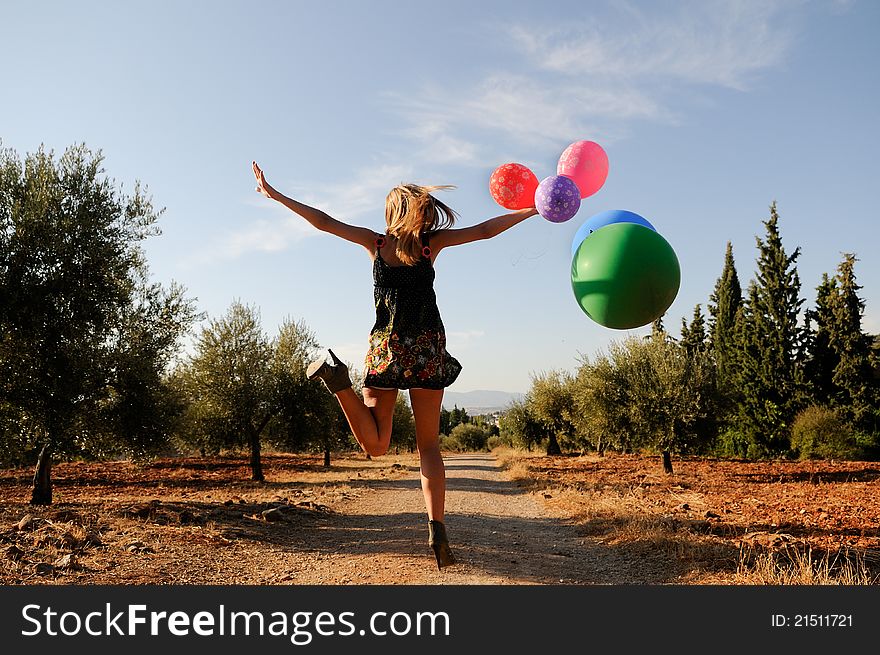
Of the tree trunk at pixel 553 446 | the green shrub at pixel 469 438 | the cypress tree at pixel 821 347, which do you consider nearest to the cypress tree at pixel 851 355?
the cypress tree at pixel 821 347

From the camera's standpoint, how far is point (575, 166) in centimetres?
545

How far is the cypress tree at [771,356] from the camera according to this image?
107 ft

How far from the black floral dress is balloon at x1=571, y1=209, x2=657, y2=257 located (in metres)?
2.00

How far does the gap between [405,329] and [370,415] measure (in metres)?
0.61

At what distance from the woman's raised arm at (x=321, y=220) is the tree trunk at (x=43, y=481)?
10.3 meters

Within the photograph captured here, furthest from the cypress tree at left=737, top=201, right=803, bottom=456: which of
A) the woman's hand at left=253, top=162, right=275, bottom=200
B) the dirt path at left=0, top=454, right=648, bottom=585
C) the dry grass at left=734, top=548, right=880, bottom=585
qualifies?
the woman's hand at left=253, top=162, right=275, bottom=200

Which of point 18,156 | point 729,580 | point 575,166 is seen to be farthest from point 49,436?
point 729,580

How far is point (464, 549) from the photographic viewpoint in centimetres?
638

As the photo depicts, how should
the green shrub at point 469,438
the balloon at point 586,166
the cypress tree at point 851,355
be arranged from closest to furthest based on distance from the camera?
1. the balloon at point 586,166
2. the cypress tree at point 851,355
3. the green shrub at point 469,438

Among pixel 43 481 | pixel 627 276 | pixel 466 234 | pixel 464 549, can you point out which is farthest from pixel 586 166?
pixel 43 481

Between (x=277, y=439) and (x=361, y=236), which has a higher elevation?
(x=361, y=236)

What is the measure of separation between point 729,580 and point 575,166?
380 centimetres

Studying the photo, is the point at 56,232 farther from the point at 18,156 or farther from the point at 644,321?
the point at 644,321

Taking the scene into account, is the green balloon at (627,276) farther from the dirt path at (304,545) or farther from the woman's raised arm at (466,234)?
the dirt path at (304,545)
